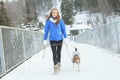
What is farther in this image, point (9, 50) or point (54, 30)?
point (9, 50)

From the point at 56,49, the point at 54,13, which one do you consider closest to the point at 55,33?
the point at 56,49

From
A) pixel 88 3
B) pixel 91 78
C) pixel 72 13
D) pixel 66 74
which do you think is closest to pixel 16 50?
pixel 66 74

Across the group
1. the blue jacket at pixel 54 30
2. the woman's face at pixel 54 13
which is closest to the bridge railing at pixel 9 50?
the blue jacket at pixel 54 30

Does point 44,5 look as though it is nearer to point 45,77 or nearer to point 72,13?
point 72,13

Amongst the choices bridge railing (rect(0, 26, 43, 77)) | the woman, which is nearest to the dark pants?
the woman

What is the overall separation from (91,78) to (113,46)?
348 inches

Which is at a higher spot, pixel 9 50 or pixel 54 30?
pixel 54 30

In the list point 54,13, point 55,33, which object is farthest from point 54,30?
point 54,13

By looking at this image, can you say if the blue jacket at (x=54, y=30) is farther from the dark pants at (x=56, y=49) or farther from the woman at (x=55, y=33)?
the dark pants at (x=56, y=49)

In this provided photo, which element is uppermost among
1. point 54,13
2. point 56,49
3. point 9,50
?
point 54,13

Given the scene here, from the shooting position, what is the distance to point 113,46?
16406 mm

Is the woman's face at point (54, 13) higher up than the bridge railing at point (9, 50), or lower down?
higher up

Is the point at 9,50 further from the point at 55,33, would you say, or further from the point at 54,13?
the point at 54,13

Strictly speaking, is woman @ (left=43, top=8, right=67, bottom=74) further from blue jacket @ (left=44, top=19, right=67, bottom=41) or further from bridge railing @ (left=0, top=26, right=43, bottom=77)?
bridge railing @ (left=0, top=26, right=43, bottom=77)
